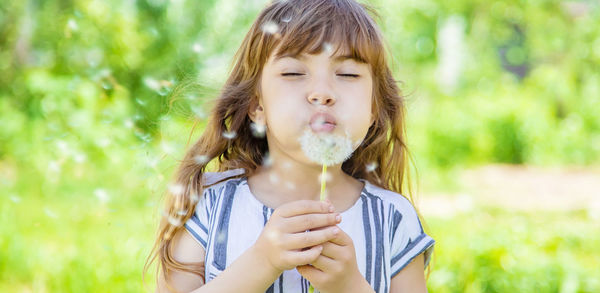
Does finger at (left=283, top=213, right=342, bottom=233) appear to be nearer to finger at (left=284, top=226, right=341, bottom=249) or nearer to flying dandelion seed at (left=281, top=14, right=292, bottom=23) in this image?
finger at (left=284, top=226, right=341, bottom=249)

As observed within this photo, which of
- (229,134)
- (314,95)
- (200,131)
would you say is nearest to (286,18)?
(314,95)

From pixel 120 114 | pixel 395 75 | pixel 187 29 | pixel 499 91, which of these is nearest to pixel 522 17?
pixel 499 91

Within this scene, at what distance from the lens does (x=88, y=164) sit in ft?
16.0

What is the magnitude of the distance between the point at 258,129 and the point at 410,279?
55 cm

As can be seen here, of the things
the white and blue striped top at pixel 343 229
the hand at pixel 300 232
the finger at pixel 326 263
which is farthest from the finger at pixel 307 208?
the white and blue striped top at pixel 343 229

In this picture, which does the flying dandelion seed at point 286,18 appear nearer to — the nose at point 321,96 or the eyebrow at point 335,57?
the eyebrow at point 335,57

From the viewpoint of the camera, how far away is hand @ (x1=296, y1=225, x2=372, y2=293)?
4.29ft

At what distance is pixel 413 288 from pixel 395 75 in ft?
2.00

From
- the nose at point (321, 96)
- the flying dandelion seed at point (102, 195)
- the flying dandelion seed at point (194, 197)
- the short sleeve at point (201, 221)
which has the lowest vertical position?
the short sleeve at point (201, 221)

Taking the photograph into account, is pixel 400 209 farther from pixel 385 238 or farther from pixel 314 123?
pixel 314 123

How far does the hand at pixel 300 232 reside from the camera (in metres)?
1.26

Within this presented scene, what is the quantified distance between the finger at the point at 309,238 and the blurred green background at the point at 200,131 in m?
0.55

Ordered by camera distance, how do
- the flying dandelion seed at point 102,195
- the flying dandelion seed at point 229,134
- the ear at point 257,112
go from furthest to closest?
1. the flying dandelion seed at point 102,195
2. the flying dandelion seed at point 229,134
3. the ear at point 257,112

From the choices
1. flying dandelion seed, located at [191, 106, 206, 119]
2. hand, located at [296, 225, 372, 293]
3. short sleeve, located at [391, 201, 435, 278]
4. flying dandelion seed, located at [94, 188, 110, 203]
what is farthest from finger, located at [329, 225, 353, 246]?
flying dandelion seed, located at [94, 188, 110, 203]
